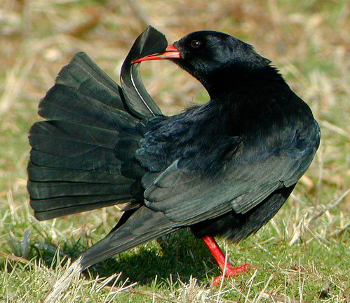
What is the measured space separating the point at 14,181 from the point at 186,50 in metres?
2.68

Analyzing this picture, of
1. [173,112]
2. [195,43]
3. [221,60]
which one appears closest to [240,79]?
[221,60]

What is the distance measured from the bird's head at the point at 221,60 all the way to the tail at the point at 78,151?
580mm

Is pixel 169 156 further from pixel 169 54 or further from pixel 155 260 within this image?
pixel 169 54

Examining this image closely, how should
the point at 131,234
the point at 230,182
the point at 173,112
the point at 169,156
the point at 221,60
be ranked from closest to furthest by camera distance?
the point at 131,234 → the point at 230,182 → the point at 169,156 → the point at 221,60 → the point at 173,112

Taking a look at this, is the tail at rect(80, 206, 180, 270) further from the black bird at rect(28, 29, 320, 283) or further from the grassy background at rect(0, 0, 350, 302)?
the grassy background at rect(0, 0, 350, 302)

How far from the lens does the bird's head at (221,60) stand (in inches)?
202

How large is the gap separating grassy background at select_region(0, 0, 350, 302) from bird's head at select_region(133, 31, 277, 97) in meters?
1.12

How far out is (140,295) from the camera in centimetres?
438

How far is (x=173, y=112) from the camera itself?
8508 millimetres

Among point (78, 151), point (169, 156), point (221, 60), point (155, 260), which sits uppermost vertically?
point (221, 60)

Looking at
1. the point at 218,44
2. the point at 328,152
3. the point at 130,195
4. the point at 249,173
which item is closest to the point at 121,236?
the point at 130,195

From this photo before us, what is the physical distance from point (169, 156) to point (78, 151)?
2.08 feet

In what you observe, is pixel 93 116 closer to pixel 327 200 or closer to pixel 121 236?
pixel 121 236

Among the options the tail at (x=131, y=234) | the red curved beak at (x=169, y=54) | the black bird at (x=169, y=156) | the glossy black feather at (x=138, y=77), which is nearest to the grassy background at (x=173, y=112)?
the tail at (x=131, y=234)
